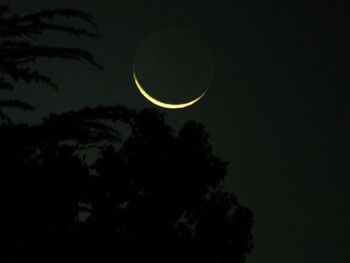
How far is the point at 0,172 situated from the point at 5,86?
1.45ft

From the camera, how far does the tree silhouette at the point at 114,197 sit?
2023 mm

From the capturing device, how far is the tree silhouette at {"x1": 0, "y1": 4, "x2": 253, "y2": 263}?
2.02m

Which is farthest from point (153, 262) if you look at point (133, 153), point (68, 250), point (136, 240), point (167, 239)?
point (68, 250)

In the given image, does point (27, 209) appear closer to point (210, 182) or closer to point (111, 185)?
point (111, 185)

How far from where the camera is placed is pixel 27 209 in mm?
2104

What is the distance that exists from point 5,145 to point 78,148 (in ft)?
1.02

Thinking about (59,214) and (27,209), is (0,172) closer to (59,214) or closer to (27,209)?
(27,209)

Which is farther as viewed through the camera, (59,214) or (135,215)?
(135,215)

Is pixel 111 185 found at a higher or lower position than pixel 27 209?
higher

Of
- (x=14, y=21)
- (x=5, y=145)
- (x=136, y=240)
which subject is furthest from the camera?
(x=136, y=240)

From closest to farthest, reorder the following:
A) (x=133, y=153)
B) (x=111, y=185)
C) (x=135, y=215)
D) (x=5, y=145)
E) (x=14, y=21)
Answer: (x=5, y=145) < (x=14, y=21) < (x=135, y=215) < (x=111, y=185) < (x=133, y=153)

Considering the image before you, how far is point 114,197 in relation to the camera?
13.8 meters

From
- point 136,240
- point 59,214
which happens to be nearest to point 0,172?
point 59,214

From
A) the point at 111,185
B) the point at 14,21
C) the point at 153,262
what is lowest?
the point at 14,21
